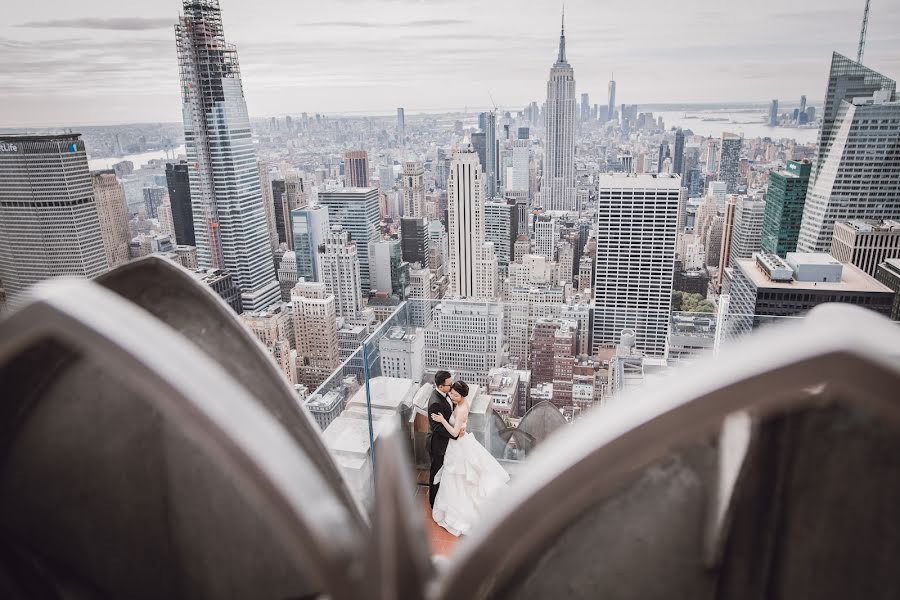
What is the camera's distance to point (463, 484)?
237cm

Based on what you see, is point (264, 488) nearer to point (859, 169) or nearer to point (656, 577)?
point (656, 577)

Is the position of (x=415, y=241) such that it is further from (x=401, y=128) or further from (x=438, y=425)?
(x=438, y=425)

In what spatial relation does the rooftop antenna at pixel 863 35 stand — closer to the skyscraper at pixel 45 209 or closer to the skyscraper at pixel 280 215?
the skyscraper at pixel 45 209

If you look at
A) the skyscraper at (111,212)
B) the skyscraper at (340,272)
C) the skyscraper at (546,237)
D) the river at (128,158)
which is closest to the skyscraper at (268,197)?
the skyscraper at (340,272)

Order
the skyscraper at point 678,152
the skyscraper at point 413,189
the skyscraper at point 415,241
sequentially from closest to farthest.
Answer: the skyscraper at point 415,241 → the skyscraper at point 678,152 → the skyscraper at point 413,189

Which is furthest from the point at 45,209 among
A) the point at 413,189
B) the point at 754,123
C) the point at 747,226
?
the point at 747,226

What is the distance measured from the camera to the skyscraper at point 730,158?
22703 mm

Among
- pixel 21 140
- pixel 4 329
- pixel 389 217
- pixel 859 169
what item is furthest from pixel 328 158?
pixel 4 329

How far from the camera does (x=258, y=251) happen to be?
19547 mm

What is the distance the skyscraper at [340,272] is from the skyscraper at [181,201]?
4458 millimetres

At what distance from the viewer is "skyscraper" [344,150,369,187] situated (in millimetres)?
29188

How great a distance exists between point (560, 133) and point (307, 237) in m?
19.7

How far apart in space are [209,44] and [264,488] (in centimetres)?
2283

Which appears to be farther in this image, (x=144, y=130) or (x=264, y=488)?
(x=144, y=130)
